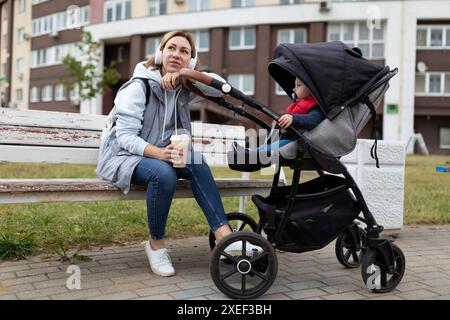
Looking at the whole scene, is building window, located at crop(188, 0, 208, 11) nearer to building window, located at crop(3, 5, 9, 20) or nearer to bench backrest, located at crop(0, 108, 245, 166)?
building window, located at crop(3, 5, 9, 20)

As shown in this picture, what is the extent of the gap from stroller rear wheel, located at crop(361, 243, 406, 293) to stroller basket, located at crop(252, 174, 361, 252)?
0.25 meters

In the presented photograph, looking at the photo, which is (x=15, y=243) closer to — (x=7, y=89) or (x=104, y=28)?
(x=104, y=28)

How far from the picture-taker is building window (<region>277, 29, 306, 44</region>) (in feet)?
102

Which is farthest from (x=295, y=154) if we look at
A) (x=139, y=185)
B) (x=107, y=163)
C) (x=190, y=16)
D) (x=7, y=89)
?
(x=7, y=89)

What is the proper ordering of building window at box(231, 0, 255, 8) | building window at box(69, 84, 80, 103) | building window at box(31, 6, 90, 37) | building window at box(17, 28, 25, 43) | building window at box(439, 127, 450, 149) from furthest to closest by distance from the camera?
building window at box(17, 28, 25, 43) → building window at box(69, 84, 80, 103) → building window at box(31, 6, 90, 37) → building window at box(439, 127, 450, 149) → building window at box(231, 0, 255, 8)

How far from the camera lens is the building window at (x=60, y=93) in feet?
137

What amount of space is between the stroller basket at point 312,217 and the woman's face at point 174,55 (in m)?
1.12

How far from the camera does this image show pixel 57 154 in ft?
12.3

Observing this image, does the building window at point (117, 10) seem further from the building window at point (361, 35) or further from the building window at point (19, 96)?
the building window at point (19, 96)

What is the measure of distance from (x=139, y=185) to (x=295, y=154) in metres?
1.03

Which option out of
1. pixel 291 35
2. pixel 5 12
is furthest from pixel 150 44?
pixel 5 12

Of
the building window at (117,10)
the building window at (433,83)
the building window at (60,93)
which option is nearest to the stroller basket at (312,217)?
the building window at (433,83)

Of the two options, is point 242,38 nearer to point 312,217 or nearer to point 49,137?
point 49,137

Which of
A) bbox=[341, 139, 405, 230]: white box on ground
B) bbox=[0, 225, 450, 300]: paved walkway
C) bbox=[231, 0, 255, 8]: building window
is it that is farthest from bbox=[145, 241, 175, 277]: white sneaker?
bbox=[231, 0, 255, 8]: building window
